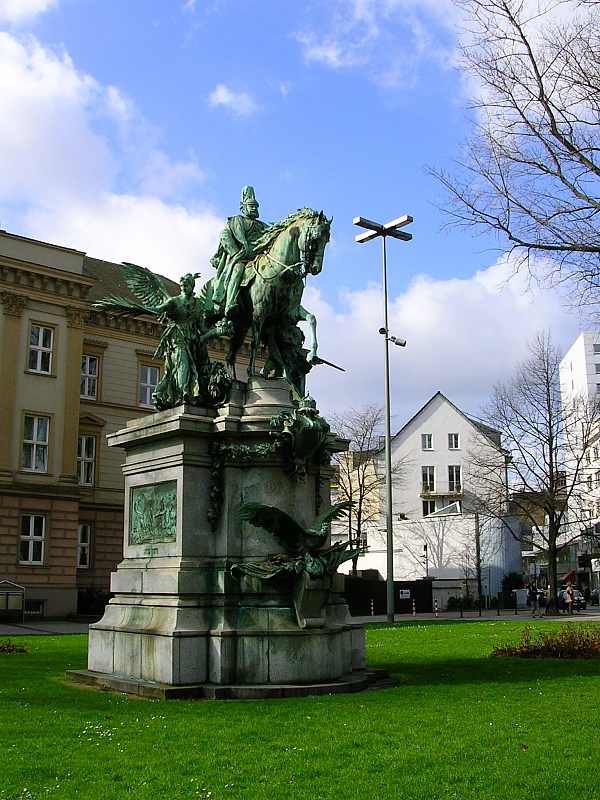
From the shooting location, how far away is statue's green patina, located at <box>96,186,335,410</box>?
13656 mm

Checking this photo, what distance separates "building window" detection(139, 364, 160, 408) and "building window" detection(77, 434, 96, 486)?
11.2ft

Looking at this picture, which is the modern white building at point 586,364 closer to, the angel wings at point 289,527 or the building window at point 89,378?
the building window at point 89,378

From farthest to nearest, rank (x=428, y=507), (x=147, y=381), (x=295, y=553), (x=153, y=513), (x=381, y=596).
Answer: (x=428, y=507) < (x=381, y=596) < (x=147, y=381) < (x=153, y=513) < (x=295, y=553)

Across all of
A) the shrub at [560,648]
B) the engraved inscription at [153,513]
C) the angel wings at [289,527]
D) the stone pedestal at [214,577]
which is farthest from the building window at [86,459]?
the angel wings at [289,527]

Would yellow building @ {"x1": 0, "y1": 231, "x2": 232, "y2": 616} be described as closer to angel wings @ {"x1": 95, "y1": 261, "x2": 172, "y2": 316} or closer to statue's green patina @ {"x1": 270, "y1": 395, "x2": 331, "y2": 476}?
angel wings @ {"x1": 95, "y1": 261, "x2": 172, "y2": 316}

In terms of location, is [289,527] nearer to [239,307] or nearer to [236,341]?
[236,341]

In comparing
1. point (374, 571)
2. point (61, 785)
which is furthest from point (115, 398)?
point (61, 785)

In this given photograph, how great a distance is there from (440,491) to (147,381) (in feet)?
93.4

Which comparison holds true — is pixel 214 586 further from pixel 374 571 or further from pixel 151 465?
pixel 374 571

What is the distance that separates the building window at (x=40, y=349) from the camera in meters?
40.2

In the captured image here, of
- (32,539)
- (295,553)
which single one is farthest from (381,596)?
(295,553)

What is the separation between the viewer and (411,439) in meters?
68.4

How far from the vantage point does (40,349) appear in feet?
133

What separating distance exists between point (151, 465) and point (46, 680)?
3.46 m
